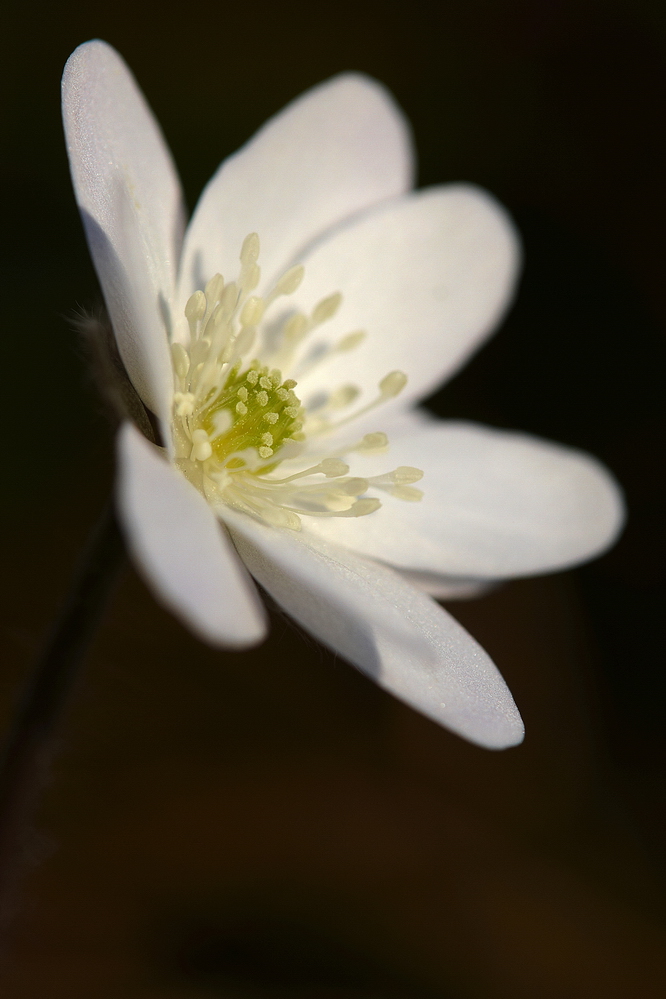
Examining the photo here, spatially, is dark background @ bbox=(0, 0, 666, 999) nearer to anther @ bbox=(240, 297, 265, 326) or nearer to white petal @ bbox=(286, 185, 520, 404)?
anther @ bbox=(240, 297, 265, 326)

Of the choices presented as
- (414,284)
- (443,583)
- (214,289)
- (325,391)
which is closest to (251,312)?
(214,289)

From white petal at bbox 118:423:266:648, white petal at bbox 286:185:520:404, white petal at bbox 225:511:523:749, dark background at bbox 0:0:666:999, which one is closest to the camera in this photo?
white petal at bbox 118:423:266:648

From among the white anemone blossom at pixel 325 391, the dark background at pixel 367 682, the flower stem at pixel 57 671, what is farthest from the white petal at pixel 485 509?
the dark background at pixel 367 682

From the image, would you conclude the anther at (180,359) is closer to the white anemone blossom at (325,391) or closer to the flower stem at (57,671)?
the white anemone blossom at (325,391)

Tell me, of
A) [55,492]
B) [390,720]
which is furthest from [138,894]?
[55,492]

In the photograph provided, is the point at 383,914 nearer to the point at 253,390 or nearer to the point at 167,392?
the point at 253,390

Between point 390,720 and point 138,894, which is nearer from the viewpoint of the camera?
point 138,894

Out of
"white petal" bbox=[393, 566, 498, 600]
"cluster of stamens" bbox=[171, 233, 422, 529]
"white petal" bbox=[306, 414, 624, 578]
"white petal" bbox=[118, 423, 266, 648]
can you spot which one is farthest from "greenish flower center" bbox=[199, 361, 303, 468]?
"white petal" bbox=[118, 423, 266, 648]
